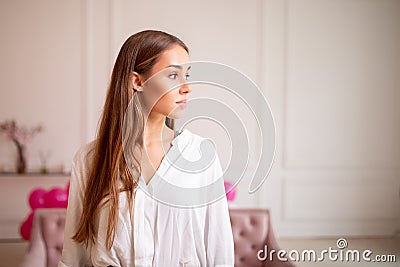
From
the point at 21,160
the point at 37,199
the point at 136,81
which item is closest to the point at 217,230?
the point at 136,81

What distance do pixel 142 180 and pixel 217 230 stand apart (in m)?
0.20

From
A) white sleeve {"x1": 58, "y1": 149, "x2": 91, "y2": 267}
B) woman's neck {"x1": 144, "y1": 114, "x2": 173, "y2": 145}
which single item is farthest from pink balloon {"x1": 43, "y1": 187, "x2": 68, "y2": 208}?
woman's neck {"x1": 144, "y1": 114, "x2": 173, "y2": 145}

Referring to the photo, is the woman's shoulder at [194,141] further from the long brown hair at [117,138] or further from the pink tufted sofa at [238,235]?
the pink tufted sofa at [238,235]

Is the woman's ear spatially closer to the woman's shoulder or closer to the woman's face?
the woman's face

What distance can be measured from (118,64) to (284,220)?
4333 millimetres

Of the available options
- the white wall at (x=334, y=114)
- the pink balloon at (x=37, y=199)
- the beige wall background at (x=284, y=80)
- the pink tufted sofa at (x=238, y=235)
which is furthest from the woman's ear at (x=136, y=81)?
the white wall at (x=334, y=114)

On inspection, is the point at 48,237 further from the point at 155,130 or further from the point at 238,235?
the point at 155,130

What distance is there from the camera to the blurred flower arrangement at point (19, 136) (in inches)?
179

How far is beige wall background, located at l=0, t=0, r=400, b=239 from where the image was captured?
15.4 ft

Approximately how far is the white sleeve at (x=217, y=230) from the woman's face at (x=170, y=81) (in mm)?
158

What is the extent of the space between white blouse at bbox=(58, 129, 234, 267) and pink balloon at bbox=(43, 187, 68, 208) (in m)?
2.69

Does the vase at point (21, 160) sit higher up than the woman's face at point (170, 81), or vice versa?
the woman's face at point (170, 81)

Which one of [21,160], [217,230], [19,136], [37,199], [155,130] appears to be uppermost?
[155,130]

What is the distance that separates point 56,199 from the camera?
366cm
